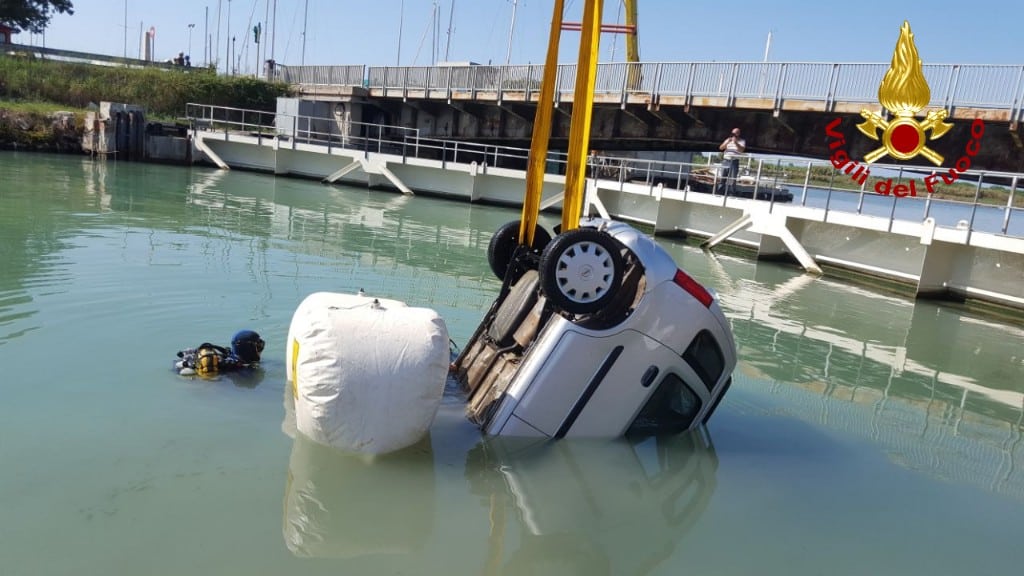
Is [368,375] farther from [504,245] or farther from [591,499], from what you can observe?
[504,245]

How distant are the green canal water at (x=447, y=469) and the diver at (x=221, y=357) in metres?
0.16

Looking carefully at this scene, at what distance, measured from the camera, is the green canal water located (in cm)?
446

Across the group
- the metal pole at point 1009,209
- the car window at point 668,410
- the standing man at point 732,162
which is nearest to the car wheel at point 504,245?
the car window at point 668,410

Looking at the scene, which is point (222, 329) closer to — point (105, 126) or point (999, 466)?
point (999, 466)

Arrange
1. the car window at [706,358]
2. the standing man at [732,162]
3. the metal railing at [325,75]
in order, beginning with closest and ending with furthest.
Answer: the car window at [706,358] → the standing man at [732,162] → the metal railing at [325,75]

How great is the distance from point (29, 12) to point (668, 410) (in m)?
68.7

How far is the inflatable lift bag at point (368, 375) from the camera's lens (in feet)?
15.7

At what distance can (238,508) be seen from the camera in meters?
4.69

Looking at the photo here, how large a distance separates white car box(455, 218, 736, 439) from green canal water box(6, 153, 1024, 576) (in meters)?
0.30

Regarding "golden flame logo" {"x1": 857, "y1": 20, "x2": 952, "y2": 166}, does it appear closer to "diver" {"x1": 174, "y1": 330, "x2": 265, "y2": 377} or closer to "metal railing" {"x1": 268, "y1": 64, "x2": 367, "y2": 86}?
"diver" {"x1": 174, "y1": 330, "x2": 265, "y2": 377}

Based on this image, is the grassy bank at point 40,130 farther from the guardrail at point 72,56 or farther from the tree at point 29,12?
the tree at point 29,12

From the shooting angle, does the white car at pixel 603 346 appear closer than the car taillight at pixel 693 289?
Yes

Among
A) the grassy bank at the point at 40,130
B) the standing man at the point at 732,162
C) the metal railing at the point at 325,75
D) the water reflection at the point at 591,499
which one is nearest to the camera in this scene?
the water reflection at the point at 591,499

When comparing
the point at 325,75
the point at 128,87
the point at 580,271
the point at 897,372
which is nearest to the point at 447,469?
the point at 580,271
